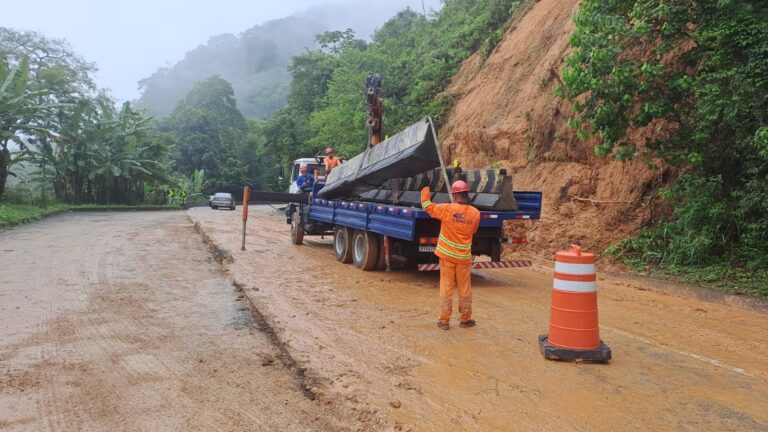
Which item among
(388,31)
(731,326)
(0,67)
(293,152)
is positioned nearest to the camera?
(731,326)

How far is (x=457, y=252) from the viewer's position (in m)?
6.01

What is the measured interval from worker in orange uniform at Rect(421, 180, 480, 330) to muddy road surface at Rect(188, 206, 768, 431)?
0.25 metres

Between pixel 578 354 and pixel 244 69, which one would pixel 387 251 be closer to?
pixel 578 354

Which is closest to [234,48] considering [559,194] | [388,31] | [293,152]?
[388,31]

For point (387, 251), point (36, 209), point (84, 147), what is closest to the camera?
point (387, 251)

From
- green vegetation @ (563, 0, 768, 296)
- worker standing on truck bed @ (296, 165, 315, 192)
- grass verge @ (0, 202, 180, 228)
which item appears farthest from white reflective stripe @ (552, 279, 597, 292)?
grass verge @ (0, 202, 180, 228)

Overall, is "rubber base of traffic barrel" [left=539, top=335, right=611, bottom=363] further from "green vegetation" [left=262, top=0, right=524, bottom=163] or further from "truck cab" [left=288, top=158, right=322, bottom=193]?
"green vegetation" [left=262, top=0, right=524, bottom=163]

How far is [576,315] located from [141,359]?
3.97m

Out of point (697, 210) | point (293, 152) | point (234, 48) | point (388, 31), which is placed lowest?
point (697, 210)

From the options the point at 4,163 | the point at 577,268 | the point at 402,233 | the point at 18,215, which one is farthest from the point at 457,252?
the point at 4,163

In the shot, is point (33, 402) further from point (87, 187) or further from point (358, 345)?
point (87, 187)

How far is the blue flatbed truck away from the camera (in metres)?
8.66

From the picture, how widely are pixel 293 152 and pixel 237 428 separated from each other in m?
34.8

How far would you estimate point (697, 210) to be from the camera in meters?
9.69
